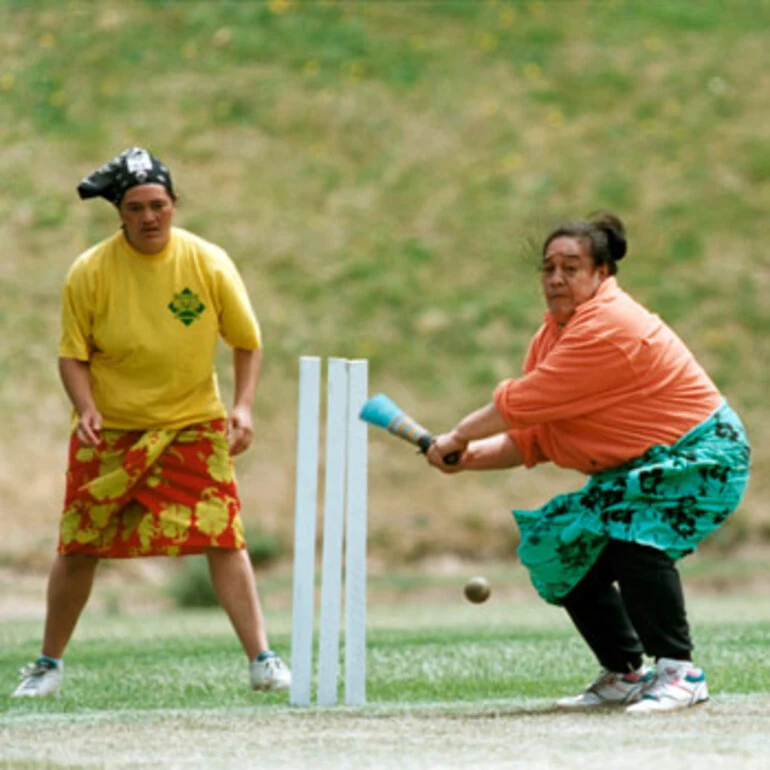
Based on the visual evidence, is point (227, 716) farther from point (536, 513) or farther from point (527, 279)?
point (527, 279)

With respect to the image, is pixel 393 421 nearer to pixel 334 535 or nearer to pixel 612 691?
pixel 334 535

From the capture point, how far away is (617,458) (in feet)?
21.3

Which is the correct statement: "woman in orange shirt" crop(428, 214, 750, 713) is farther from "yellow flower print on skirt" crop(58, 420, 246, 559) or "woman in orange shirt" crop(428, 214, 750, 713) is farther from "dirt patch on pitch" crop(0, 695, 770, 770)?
"yellow flower print on skirt" crop(58, 420, 246, 559)

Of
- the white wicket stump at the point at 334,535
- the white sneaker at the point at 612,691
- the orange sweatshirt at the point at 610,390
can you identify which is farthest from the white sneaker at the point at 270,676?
the orange sweatshirt at the point at 610,390

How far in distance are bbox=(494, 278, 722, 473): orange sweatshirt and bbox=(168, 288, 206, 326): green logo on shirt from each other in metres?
1.45

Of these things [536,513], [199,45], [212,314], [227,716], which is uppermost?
[199,45]

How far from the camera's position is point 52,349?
21.2 meters

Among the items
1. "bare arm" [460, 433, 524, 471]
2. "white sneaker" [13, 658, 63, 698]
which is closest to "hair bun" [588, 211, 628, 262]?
"bare arm" [460, 433, 524, 471]

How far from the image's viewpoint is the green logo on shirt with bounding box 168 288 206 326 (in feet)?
24.5

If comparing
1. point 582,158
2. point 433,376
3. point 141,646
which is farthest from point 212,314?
point 582,158

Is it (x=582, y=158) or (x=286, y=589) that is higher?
(x=582, y=158)

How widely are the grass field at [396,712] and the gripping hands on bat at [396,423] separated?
0.85 meters

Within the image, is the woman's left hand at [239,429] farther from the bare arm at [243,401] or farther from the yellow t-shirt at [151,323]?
the yellow t-shirt at [151,323]

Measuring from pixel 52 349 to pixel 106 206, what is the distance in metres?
2.39
